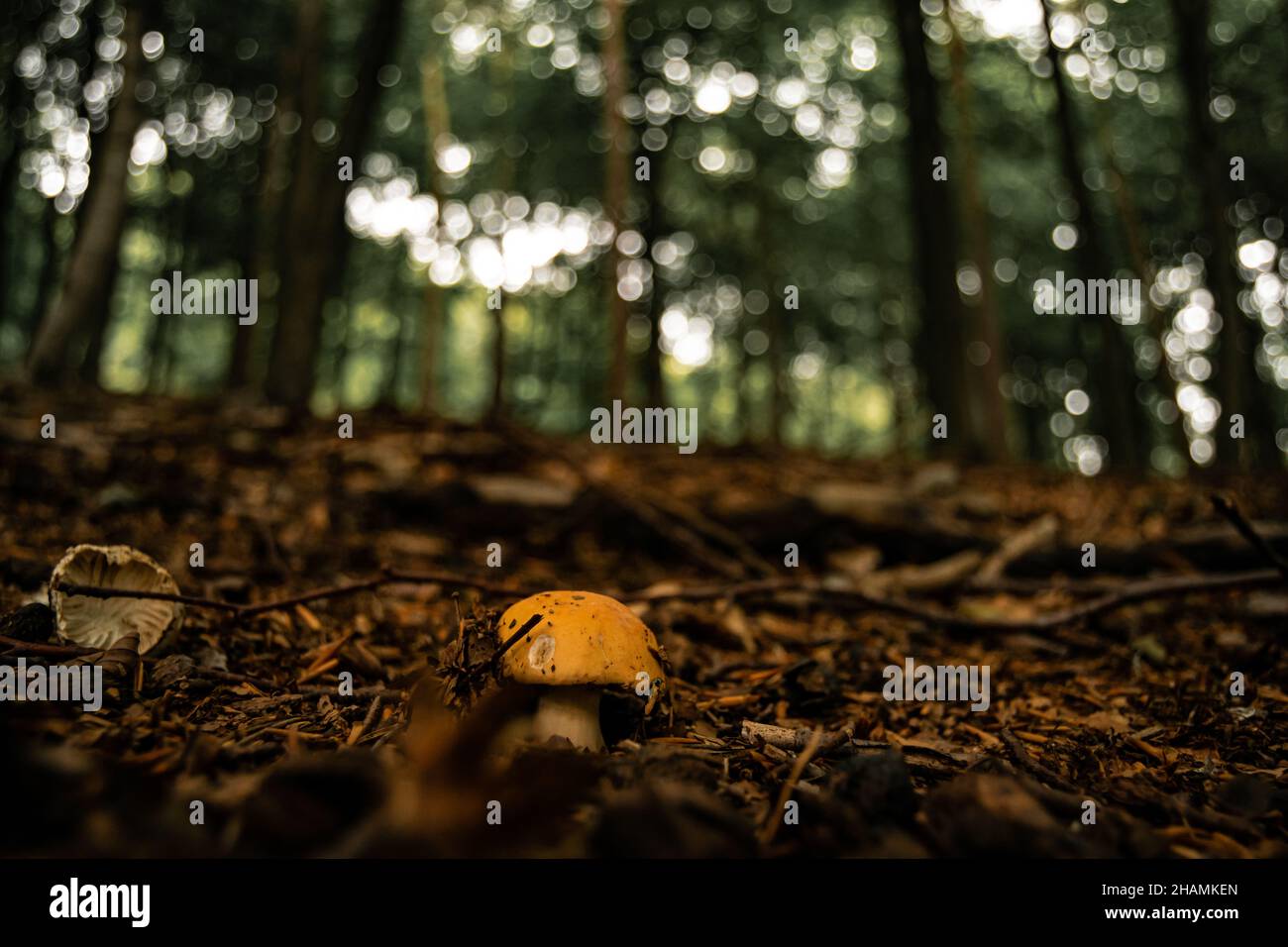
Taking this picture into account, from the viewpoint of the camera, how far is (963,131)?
11.2 metres

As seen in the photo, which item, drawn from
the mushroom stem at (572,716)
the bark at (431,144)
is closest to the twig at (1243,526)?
the mushroom stem at (572,716)

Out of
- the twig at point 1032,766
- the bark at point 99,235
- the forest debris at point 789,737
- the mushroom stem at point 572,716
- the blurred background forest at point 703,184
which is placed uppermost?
the blurred background forest at point 703,184

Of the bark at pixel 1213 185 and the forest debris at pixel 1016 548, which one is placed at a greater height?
the bark at pixel 1213 185

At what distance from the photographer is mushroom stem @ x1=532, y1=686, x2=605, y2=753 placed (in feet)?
7.02

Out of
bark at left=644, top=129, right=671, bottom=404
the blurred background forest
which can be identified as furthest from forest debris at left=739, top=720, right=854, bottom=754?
bark at left=644, top=129, right=671, bottom=404

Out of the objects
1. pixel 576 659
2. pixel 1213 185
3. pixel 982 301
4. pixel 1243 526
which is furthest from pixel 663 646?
pixel 1213 185

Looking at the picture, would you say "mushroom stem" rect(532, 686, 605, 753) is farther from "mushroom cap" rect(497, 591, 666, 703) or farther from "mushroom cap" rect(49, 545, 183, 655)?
"mushroom cap" rect(49, 545, 183, 655)

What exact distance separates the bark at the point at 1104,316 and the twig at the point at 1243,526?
28.3 feet

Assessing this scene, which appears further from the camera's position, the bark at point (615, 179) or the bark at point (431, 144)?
the bark at point (431, 144)

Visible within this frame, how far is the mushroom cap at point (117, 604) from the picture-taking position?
8.02ft

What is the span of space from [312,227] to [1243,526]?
8.45 metres

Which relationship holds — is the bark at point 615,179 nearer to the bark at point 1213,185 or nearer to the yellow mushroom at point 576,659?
the bark at point 1213,185
